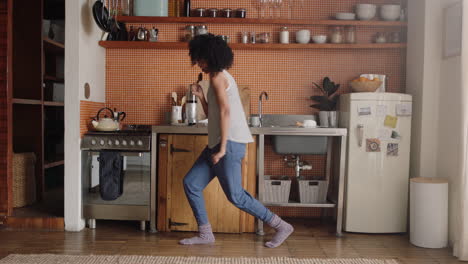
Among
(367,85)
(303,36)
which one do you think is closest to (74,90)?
(303,36)

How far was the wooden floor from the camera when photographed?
3.24 meters

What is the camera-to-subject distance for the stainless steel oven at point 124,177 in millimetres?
3693

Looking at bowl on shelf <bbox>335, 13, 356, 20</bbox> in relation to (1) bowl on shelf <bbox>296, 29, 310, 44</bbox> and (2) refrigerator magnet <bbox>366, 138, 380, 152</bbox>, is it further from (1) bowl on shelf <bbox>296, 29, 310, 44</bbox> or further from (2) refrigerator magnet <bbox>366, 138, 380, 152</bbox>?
(2) refrigerator magnet <bbox>366, 138, 380, 152</bbox>

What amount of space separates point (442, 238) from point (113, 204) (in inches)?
102

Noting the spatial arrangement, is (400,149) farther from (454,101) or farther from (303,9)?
(303,9)

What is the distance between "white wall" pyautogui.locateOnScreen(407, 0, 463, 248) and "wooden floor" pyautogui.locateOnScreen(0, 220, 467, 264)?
1.52 feet

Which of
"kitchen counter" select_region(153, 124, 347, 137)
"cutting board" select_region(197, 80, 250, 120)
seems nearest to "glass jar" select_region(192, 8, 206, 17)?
"cutting board" select_region(197, 80, 250, 120)

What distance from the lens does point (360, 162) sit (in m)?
3.76

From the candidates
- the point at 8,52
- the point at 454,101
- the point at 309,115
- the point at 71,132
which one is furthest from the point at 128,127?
the point at 454,101

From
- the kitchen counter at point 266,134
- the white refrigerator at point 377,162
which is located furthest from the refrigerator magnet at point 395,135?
the kitchen counter at point 266,134

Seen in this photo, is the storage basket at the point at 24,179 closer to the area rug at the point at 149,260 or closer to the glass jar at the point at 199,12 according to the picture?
the area rug at the point at 149,260

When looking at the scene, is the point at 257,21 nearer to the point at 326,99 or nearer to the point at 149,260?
the point at 326,99

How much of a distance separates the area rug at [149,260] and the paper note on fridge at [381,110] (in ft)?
3.87

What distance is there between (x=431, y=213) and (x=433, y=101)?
921 mm
